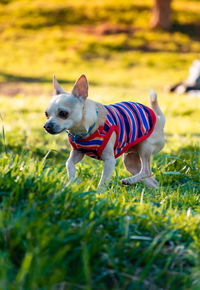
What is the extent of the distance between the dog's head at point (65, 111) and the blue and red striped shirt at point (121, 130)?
0.25 meters

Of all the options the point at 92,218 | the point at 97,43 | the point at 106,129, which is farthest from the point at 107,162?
the point at 97,43

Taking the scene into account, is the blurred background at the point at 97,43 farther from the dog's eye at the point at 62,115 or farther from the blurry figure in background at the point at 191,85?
the dog's eye at the point at 62,115

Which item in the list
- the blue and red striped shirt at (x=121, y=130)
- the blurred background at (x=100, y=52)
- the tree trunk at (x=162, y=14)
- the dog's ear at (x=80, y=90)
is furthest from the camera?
the tree trunk at (x=162, y=14)

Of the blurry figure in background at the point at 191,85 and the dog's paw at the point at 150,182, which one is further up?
the blurry figure in background at the point at 191,85

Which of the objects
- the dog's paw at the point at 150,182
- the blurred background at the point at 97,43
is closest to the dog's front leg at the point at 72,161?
the dog's paw at the point at 150,182

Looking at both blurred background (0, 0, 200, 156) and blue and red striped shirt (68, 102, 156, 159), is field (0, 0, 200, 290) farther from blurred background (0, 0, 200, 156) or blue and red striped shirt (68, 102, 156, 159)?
blurred background (0, 0, 200, 156)

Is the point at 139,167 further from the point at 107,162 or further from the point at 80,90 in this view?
the point at 80,90

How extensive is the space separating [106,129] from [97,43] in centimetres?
2090

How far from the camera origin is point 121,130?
4238 mm

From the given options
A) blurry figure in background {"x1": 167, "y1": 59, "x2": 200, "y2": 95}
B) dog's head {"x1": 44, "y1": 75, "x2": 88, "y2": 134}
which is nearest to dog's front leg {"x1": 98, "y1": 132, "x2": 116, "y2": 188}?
dog's head {"x1": 44, "y1": 75, "x2": 88, "y2": 134}

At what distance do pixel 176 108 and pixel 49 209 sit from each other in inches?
364

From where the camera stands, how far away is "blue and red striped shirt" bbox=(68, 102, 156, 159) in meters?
4.01

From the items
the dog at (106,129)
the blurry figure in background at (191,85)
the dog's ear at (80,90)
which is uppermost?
the blurry figure in background at (191,85)

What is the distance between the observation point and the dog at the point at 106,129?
3775 mm
